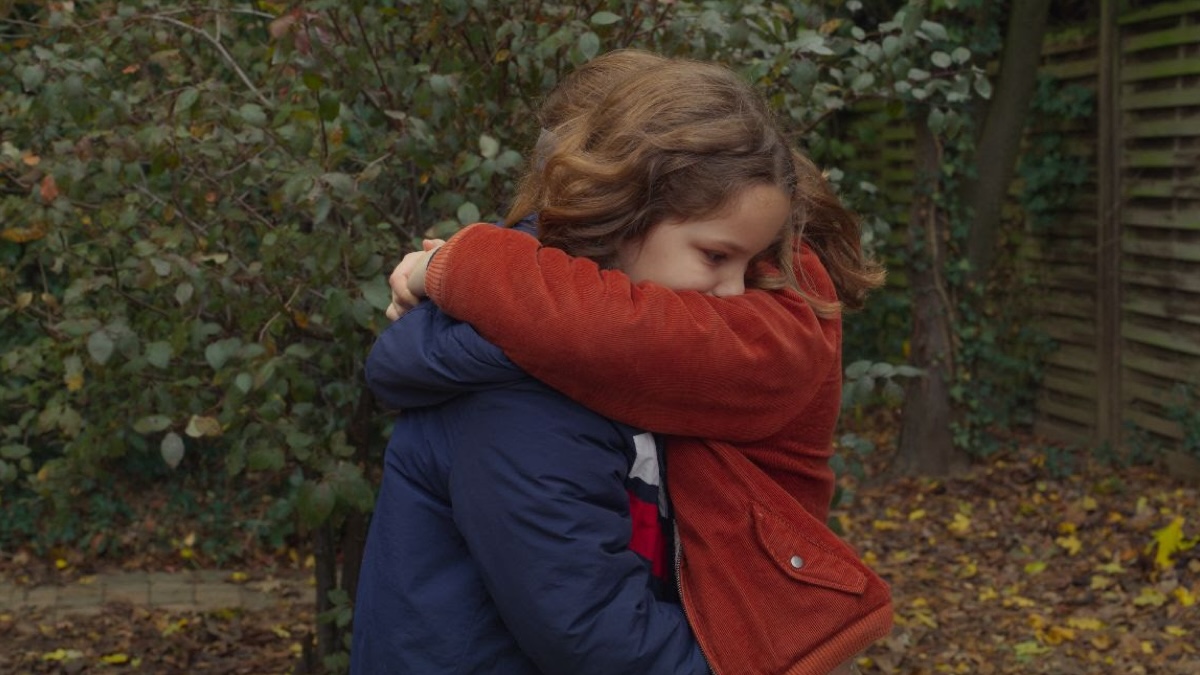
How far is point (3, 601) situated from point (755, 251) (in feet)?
16.2

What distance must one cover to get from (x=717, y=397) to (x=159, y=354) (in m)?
1.83

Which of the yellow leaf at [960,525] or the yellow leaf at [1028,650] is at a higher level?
the yellow leaf at [1028,650]

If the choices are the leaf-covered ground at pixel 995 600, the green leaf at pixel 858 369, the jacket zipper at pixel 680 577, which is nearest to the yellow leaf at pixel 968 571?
the leaf-covered ground at pixel 995 600

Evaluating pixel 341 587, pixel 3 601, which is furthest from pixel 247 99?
pixel 3 601

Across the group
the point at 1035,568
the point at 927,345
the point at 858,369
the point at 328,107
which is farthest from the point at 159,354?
the point at 927,345

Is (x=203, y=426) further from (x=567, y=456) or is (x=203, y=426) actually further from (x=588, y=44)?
(x=567, y=456)

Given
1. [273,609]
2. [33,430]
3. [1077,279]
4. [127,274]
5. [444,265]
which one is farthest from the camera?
[1077,279]

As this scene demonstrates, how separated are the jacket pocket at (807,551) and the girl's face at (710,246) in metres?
0.26

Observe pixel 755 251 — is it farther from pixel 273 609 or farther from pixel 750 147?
pixel 273 609

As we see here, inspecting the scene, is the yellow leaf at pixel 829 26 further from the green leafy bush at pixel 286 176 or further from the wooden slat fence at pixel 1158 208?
the wooden slat fence at pixel 1158 208

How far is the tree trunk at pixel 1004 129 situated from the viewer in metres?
7.23

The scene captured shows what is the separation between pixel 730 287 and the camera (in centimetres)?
172

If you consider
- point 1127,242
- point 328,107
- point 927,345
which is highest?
point 328,107

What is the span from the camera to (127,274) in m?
3.54
